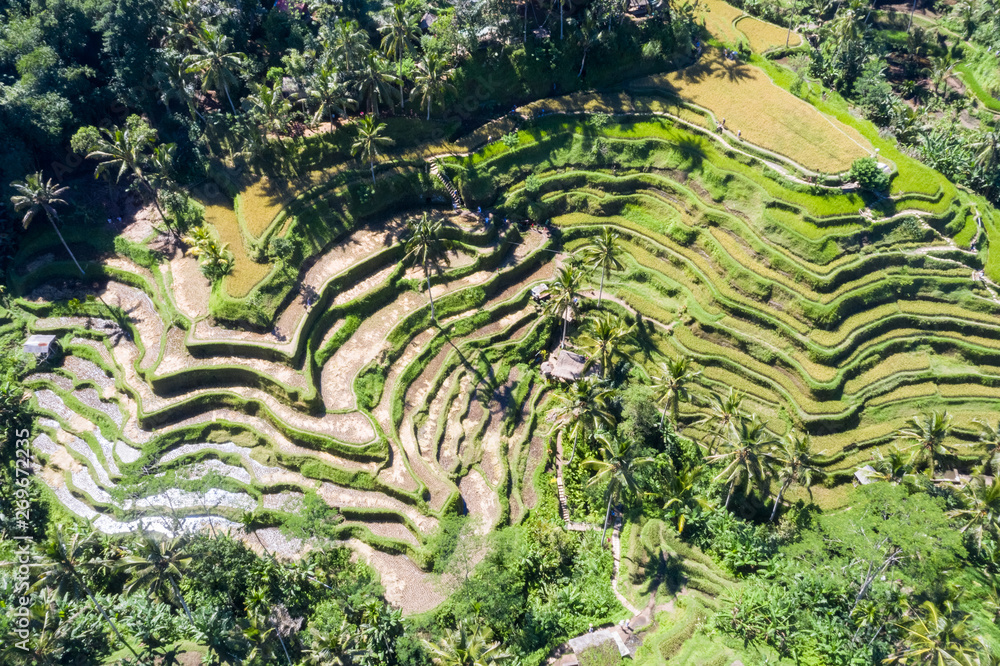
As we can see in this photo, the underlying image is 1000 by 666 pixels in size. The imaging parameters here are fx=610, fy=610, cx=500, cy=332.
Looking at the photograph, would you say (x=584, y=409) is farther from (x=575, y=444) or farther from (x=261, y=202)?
(x=261, y=202)

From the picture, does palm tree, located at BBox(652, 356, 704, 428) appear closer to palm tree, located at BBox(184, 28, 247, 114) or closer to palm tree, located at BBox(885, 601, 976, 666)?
palm tree, located at BBox(885, 601, 976, 666)

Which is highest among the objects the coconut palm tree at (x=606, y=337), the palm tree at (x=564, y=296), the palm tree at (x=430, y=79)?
the palm tree at (x=430, y=79)

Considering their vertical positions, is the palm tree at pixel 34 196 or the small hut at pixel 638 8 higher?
the small hut at pixel 638 8

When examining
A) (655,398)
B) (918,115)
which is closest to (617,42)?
(918,115)

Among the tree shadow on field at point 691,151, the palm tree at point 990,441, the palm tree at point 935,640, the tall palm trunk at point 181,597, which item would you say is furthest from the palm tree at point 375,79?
the palm tree at point 935,640

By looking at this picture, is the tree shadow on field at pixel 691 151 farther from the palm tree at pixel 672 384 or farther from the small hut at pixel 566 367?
the small hut at pixel 566 367

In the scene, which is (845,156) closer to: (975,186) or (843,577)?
(975,186)

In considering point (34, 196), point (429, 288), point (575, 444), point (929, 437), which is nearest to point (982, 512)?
point (929, 437)
